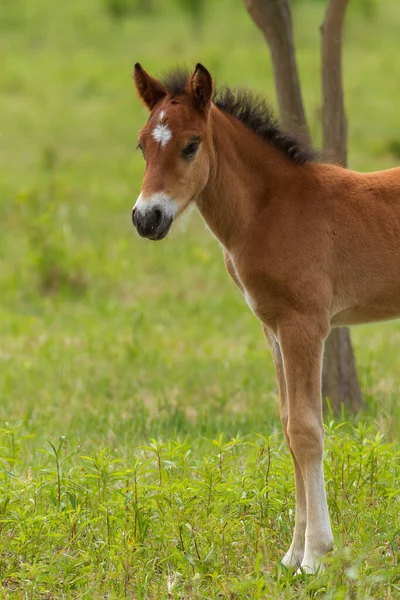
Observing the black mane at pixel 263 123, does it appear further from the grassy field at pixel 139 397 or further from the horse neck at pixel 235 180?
the grassy field at pixel 139 397

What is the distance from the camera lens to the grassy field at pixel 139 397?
4309 millimetres

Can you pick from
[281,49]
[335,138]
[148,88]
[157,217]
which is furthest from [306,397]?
[281,49]

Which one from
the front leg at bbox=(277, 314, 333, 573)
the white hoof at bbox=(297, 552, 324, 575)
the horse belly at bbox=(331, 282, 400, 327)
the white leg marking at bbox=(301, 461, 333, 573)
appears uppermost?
the horse belly at bbox=(331, 282, 400, 327)

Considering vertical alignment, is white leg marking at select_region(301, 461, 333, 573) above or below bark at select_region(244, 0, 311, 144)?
below

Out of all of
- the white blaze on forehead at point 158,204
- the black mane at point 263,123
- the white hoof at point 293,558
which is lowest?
the white hoof at point 293,558

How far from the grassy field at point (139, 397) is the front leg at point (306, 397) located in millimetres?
325

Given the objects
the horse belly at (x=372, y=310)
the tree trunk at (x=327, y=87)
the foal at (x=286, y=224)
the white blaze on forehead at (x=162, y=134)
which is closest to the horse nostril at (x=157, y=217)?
the foal at (x=286, y=224)

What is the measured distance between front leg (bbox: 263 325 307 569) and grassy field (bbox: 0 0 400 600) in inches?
4.4

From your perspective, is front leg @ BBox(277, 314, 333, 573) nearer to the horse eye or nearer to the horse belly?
the horse belly

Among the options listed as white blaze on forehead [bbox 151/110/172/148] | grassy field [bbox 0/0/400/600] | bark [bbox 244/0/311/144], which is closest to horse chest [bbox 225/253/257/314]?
grassy field [bbox 0/0/400/600]

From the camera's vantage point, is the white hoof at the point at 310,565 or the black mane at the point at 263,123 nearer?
the white hoof at the point at 310,565

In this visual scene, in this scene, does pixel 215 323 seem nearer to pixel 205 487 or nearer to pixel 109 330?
pixel 109 330

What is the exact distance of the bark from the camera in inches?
255

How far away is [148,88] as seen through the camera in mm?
4516
